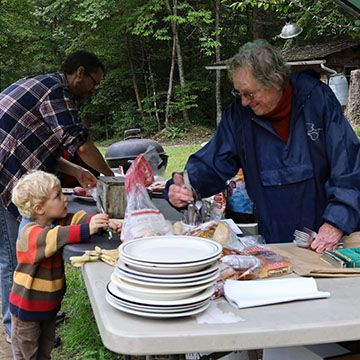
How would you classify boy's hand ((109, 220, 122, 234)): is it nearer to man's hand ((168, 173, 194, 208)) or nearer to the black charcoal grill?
man's hand ((168, 173, 194, 208))

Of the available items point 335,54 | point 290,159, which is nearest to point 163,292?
point 290,159

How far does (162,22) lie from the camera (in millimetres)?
21844

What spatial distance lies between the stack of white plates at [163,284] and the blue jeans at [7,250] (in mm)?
1940

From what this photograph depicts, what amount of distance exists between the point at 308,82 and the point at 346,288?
42.4 inches

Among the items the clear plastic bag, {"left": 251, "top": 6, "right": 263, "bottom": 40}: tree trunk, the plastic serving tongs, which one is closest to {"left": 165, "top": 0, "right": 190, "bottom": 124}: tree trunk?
{"left": 251, "top": 6, "right": 263, "bottom": 40}: tree trunk

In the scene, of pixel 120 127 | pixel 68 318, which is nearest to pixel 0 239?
pixel 68 318

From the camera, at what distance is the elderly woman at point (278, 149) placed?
207 cm

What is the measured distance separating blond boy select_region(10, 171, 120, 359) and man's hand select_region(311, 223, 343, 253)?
34.8 inches

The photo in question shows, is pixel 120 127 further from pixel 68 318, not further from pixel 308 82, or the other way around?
pixel 308 82

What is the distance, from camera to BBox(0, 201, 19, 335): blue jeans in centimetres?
305

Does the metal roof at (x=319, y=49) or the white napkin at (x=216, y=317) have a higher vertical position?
the white napkin at (x=216, y=317)

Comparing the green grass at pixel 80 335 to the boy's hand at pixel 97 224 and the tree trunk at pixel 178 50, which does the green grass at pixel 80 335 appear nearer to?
the boy's hand at pixel 97 224

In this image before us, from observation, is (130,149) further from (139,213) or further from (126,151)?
(139,213)

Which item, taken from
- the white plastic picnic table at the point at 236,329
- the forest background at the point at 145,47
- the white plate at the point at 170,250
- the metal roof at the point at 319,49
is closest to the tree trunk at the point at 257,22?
the forest background at the point at 145,47
